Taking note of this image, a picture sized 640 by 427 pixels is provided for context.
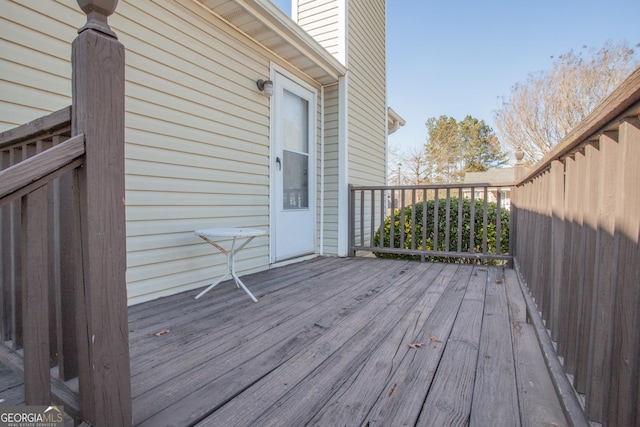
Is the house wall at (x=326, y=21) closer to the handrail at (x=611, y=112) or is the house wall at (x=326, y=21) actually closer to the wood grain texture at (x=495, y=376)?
the wood grain texture at (x=495, y=376)

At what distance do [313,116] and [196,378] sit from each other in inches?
137

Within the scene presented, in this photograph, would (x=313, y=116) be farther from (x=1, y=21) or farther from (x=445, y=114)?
(x=445, y=114)

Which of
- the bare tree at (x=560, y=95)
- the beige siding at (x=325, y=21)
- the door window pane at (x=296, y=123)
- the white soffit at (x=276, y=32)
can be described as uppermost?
the bare tree at (x=560, y=95)

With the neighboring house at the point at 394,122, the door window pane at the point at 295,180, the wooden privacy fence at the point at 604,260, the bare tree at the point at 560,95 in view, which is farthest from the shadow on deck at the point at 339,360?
the bare tree at the point at 560,95

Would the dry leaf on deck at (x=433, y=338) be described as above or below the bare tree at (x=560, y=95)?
below

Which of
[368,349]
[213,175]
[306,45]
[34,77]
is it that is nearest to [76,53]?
[34,77]

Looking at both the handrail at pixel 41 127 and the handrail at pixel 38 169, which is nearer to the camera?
the handrail at pixel 38 169

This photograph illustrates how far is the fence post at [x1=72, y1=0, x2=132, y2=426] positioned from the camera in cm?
84

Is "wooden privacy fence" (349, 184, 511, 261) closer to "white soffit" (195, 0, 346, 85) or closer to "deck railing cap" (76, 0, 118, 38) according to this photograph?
"white soffit" (195, 0, 346, 85)

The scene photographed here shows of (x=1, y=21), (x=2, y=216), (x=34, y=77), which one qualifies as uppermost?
(x=1, y=21)

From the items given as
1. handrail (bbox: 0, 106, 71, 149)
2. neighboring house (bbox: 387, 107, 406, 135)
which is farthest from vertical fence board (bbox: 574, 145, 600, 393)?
neighboring house (bbox: 387, 107, 406, 135)

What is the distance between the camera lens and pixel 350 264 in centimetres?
379

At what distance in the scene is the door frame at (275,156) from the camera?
11.3 feet

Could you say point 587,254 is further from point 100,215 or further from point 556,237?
point 100,215
